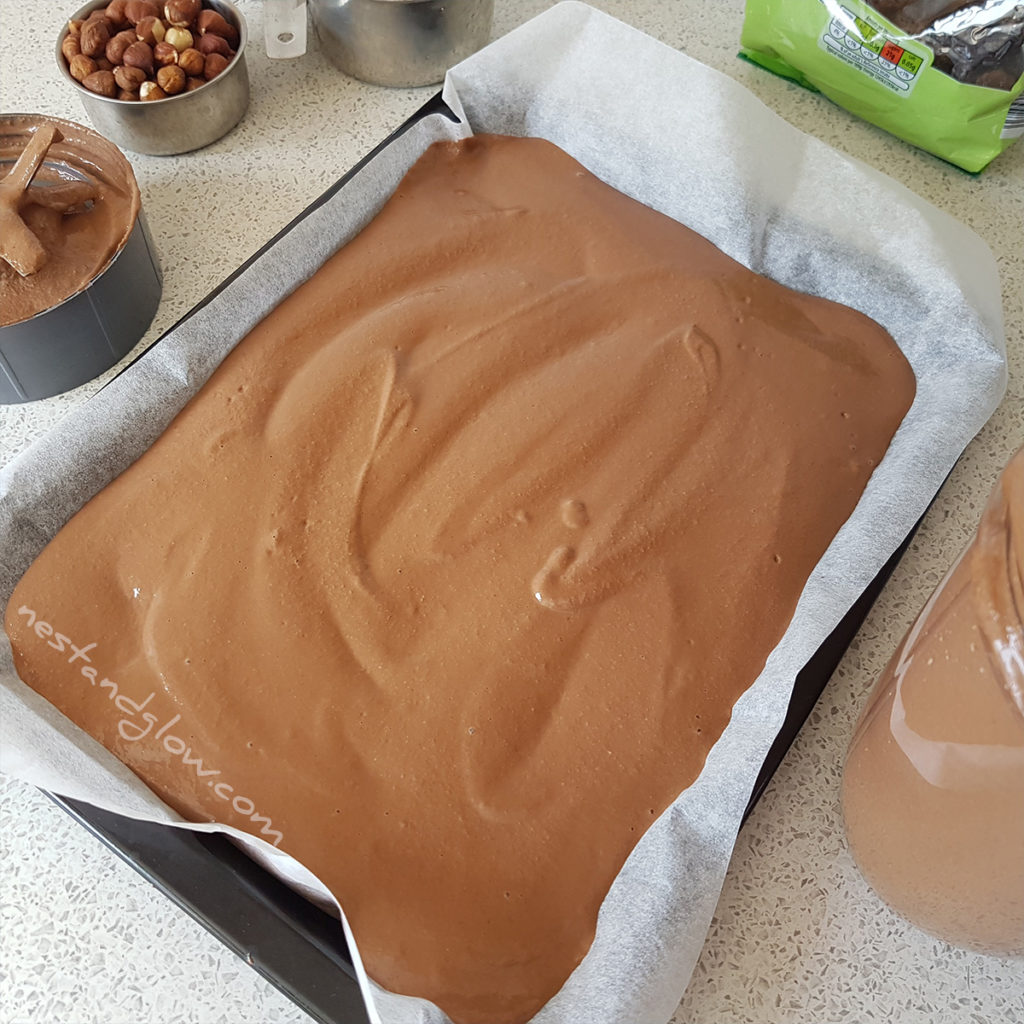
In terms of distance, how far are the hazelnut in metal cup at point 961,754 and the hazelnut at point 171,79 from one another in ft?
2.76

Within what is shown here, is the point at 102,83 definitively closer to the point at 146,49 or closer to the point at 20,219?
the point at 146,49

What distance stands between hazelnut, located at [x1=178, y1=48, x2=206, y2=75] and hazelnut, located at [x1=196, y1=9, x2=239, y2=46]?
0.03 metres

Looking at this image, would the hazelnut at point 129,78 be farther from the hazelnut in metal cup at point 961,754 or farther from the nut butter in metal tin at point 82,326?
the hazelnut in metal cup at point 961,754

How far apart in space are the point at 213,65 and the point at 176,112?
6cm

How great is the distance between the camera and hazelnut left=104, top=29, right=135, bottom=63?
3.09 feet

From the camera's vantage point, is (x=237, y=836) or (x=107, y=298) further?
(x=107, y=298)

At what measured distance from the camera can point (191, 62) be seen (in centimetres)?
95

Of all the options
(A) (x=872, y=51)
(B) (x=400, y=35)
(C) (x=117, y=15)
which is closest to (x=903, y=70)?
(A) (x=872, y=51)

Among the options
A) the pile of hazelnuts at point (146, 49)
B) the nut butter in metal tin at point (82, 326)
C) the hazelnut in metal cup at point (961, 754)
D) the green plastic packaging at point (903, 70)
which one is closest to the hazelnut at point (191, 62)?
the pile of hazelnuts at point (146, 49)

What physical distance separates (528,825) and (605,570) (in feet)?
0.64

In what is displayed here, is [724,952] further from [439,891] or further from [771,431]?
[771,431]

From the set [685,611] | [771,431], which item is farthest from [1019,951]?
[771,431]

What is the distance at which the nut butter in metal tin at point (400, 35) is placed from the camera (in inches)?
39.3

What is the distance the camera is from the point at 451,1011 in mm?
574
